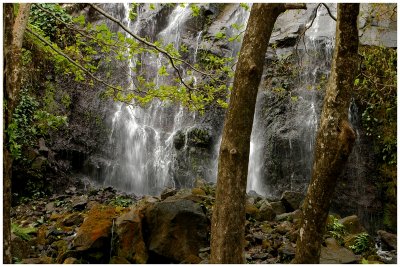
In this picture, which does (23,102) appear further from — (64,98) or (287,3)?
(287,3)

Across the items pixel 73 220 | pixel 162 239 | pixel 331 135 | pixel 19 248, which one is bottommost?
pixel 19 248

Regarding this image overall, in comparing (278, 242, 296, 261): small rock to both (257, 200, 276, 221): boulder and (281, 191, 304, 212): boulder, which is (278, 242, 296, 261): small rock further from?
(281, 191, 304, 212): boulder

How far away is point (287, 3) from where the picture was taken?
470cm

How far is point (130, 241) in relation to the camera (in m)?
6.47

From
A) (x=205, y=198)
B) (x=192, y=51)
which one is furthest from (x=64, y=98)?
(x=205, y=198)

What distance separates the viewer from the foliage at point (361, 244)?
721 centimetres

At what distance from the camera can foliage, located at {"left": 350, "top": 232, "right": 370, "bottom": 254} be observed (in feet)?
23.7

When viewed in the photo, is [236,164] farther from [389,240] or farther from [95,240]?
[389,240]

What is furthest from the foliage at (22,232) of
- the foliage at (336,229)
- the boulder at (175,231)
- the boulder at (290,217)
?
the foliage at (336,229)

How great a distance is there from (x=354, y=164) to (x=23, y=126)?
35.3 ft

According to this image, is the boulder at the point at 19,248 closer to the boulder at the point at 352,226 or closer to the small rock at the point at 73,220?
the small rock at the point at 73,220

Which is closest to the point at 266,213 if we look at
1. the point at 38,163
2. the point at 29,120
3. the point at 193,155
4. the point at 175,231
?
the point at 175,231

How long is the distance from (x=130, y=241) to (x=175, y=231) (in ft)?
2.55

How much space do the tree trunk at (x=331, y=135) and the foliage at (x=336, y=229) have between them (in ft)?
12.5
